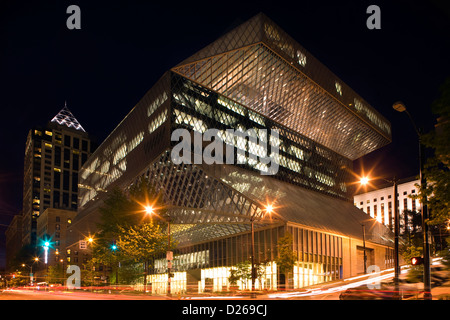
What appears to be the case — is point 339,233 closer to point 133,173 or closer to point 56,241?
point 133,173

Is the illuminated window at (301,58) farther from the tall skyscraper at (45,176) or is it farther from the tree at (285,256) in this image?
the tall skyscraper at (45,176)

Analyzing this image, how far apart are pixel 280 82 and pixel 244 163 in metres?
15.1

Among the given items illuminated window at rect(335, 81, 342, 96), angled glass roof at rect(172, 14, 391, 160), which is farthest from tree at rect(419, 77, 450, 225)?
illuminated window at rect(335, 81, 342, 96)

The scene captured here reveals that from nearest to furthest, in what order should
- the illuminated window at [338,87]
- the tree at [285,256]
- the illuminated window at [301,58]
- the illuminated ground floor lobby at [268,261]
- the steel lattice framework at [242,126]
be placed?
the tree at [285,256]
the illuminated ground floor lobby at [268,261]
the steel lattice framework at [242,126]
the illuminated window at [301,58]
the illuminated window at [338,87]

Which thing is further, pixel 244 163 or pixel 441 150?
pixel 244 163

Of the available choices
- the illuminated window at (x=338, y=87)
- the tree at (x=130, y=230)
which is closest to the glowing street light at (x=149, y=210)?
the tree at (x=130, y=230)

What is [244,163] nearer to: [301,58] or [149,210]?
[301,58]

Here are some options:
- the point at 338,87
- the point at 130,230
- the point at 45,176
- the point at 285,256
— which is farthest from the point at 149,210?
the point at 45,176

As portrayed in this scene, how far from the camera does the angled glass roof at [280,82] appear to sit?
55.8 meters

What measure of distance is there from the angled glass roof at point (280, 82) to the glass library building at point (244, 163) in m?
0.21

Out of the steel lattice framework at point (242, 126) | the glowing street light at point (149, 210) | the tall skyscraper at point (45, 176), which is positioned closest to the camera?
the glowing street light at point (149, 210)

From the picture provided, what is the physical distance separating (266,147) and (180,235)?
20.9 metres

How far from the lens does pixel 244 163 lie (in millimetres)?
62250

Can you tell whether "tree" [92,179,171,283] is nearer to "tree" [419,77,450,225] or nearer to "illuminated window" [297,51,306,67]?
"tree" [419,77,450,225]
